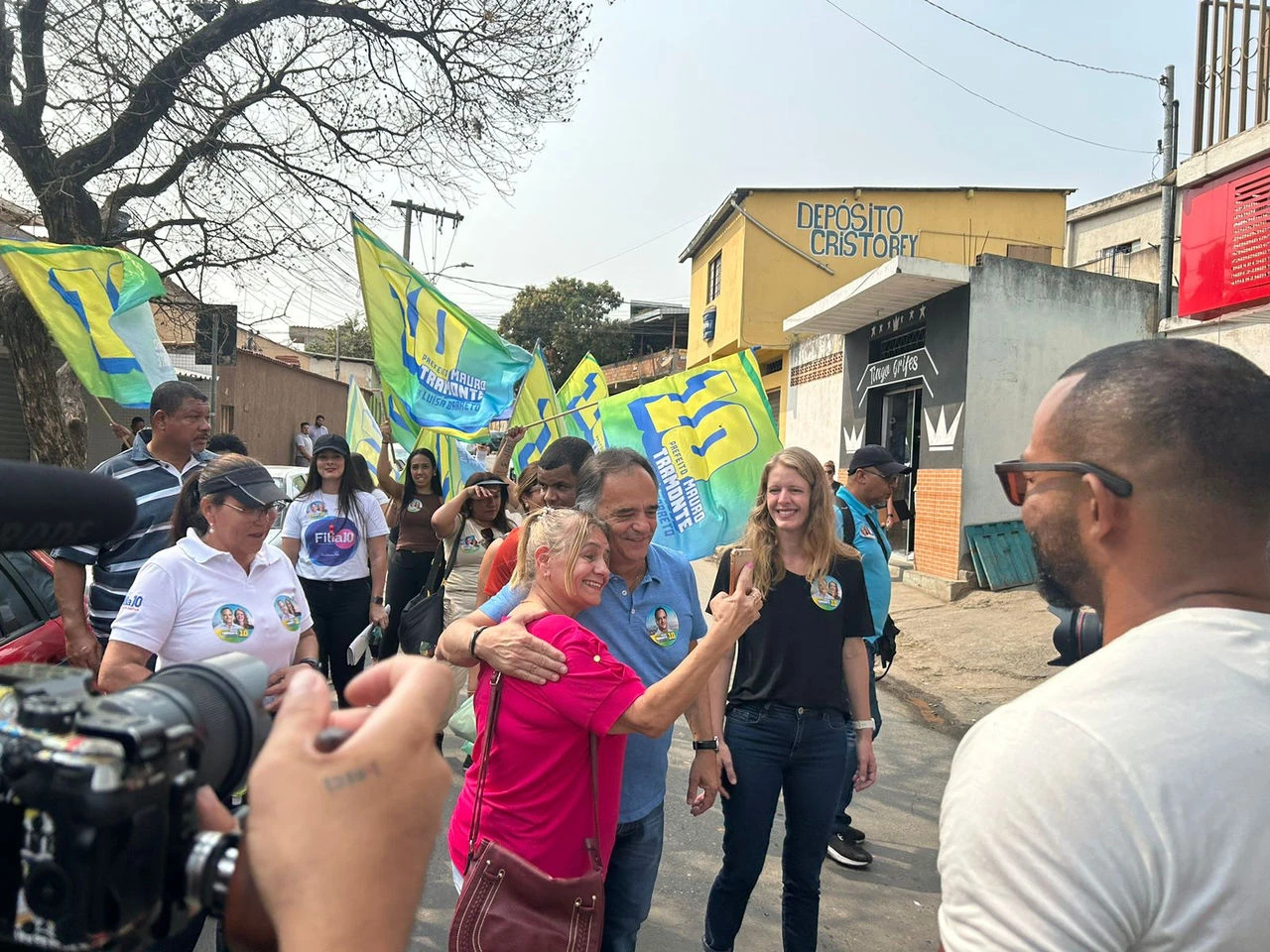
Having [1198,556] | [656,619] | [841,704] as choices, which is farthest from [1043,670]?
[1198,556]

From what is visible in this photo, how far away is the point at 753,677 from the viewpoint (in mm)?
2984

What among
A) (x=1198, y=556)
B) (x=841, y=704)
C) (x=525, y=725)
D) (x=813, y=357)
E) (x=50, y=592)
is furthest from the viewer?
(x=813, y=357)

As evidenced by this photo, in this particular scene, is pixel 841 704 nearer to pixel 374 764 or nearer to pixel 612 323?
pixel 374 764

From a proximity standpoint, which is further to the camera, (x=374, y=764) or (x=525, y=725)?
(x=525, y=725)

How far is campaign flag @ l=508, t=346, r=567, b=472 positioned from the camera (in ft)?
21.4

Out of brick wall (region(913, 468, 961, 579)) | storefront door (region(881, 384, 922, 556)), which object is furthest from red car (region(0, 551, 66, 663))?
storefront door (region(881, 384, 922, 556))

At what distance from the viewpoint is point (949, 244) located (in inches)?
801

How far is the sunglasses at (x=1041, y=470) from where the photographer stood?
114 cm

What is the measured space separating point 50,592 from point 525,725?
2.94m

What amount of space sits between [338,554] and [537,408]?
2.17 metres

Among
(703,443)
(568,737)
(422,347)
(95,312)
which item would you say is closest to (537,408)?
(422,347)

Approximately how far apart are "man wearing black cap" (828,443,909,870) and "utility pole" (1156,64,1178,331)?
7.14 metres

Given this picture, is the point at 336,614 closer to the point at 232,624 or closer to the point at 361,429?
the point at 232,624

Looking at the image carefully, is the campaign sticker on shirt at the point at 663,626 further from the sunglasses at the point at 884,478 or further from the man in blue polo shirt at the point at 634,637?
the sunglasses at the point at 884,478
